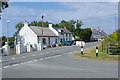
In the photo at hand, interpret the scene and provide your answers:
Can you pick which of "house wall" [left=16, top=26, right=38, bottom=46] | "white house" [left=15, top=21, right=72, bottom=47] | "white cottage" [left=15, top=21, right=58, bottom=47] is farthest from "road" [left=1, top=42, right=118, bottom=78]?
"house wall" [left=16, top=26, right=38, bottom=46]

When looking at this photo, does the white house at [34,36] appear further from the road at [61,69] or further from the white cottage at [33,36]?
the road at [61,69]

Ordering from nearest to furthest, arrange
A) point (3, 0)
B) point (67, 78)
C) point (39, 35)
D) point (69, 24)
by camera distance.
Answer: point (67, 78)
point (3, 0)
point (39, 35)
point (69, 24)

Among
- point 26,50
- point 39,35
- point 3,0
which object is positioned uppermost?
point 3,0

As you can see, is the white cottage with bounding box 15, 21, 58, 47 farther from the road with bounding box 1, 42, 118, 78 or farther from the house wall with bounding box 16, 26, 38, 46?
the road with bounding box 1, 42, 118, 78

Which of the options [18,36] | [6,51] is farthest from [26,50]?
[18,36]

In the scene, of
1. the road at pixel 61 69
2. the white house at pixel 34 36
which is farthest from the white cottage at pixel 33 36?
the road at pixel 61 69

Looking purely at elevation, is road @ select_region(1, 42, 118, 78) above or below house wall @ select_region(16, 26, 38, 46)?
below

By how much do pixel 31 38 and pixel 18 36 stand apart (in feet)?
19.5

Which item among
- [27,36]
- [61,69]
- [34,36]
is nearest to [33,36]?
[34,36]

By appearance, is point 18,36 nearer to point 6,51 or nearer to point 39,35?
point 39,35

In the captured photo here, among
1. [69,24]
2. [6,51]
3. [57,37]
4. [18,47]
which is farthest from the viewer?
[69,24]

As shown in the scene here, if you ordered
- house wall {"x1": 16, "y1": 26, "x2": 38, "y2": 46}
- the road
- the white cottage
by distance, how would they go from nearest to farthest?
the road → the white cottage → house wall {"x1": 16, "y1": 26, "x2": 38, "y2": 46}

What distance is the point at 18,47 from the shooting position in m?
22.6

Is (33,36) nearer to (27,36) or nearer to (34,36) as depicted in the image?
(34,36)
